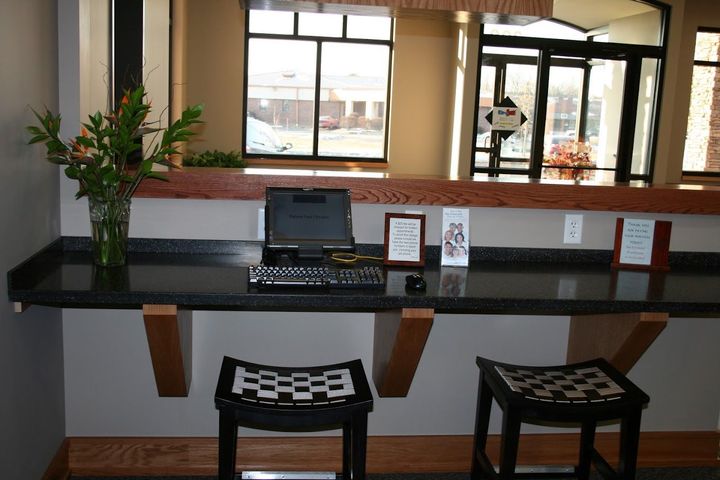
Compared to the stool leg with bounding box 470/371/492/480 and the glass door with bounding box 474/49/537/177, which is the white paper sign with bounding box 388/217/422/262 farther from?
the glass door with bounding box 474/49/537/177

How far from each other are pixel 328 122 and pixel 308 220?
21.7 ft

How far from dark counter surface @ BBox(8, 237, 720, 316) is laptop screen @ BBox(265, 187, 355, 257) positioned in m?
0.17

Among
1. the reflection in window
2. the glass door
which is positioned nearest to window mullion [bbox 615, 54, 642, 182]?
the reflection in window

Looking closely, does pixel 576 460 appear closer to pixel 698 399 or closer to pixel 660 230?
pixel 698 399

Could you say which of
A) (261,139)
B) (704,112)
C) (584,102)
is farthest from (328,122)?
(704,112)

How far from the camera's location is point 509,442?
6.19 ft

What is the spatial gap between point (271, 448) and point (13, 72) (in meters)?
1.54

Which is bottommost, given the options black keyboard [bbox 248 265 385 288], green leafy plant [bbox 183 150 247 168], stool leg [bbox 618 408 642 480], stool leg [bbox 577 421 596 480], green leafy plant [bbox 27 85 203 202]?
stool leg [bbox 577 421 596 480]

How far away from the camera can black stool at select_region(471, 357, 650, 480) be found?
1.86 m

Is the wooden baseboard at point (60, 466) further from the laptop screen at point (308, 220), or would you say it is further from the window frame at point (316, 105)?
the window frame at point (316, 105)

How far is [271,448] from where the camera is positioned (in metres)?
2.55

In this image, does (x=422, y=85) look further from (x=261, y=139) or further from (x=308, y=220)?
(x=308, y=220)

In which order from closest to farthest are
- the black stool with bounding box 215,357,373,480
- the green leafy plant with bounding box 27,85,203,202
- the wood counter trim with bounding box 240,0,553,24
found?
the black stool with bounding box 215,357,373,480
the green leafy plant with bounding box 27,85,203,202
the wood counter trim with bounding box 240,0,553,24

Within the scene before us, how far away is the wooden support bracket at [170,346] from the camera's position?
189 centimetres
